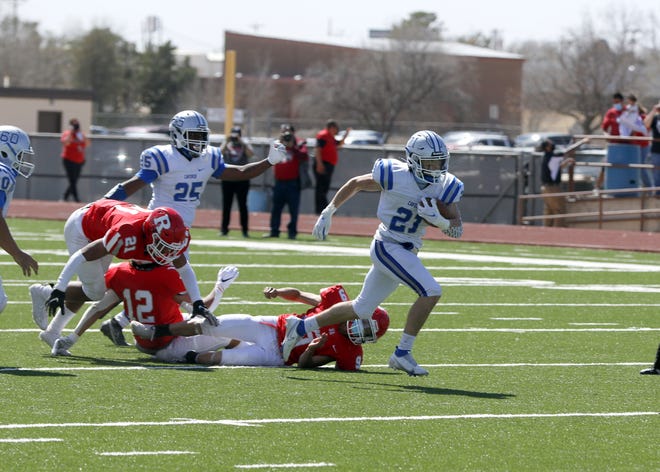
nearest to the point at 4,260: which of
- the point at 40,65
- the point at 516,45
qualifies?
the point at 40,65

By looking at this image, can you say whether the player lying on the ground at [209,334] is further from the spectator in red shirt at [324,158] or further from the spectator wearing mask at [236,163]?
the spectator in red shirt at [324,158]

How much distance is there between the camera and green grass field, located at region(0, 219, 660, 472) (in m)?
6.11

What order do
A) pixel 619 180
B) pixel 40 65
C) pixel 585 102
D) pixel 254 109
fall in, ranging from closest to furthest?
pixel 619 180
pixel 585 102
pixel 254 109
pixel 40 65

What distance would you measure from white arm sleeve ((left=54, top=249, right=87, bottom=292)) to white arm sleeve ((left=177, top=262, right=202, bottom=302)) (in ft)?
2.17

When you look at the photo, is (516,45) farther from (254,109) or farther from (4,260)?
(4,260)

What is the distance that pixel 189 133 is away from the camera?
10320 millimetres

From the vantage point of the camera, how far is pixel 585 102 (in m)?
64.0

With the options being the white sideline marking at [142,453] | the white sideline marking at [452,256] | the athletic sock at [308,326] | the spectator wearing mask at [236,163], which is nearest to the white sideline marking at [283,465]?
the white sideline marking at [142,453]

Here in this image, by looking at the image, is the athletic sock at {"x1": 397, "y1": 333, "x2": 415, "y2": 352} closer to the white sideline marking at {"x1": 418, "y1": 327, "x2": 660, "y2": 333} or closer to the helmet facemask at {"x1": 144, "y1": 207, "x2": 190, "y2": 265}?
the helmet facemask at {"x1": 144, "y1": 207, "x2": 190, "y2": 265}

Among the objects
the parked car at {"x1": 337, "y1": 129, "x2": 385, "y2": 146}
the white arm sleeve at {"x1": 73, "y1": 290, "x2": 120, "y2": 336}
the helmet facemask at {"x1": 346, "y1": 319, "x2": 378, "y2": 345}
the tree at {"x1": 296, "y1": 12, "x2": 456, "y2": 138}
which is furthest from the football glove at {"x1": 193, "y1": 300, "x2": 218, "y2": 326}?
the tree at {"x1": 296, "y1": 12, "x2": 456, "y2": 138}

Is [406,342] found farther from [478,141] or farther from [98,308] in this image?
[478,141]

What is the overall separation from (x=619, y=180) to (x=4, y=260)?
12011 mm

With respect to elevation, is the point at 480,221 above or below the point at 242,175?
below

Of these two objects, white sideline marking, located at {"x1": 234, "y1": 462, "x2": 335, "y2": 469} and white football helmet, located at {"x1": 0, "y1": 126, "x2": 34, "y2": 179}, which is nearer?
white sideline marking, located at {"x1": 234, "y1": 462, "x2": 335, "y2": 469}
